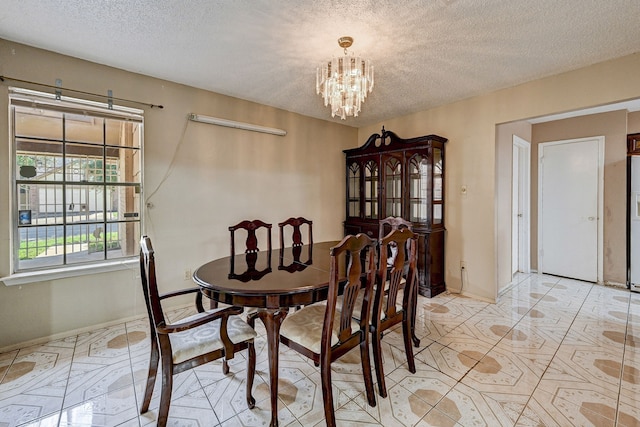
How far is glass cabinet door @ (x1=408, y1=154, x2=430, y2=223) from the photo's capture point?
3.64 meters

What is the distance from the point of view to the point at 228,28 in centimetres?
207

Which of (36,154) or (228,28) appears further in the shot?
(36,154)

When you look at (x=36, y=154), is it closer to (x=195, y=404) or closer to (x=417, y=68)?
(x=195, y=404)

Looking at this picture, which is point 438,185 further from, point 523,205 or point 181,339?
point 181,339

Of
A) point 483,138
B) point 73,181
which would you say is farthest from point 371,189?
point 73,181

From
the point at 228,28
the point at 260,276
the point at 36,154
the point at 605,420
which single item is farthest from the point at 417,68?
the point at 36,154

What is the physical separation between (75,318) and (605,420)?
12.8ft

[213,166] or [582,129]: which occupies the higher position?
[582,129]

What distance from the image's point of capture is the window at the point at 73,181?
2.38 meters

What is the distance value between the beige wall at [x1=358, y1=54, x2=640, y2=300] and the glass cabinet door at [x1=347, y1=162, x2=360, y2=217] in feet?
3.00

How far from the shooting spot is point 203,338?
5.26ft

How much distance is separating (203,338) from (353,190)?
3345 mm

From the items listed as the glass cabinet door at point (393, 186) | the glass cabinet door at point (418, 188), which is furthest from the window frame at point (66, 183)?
the glass cabinet door at point (418, 188)

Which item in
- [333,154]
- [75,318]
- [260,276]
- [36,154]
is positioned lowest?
[75,318]
